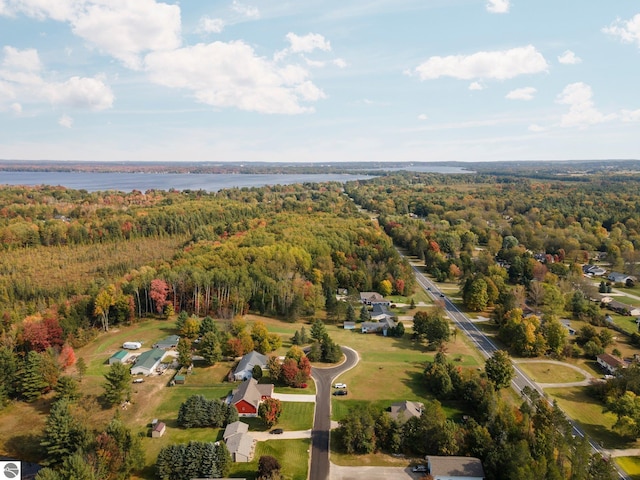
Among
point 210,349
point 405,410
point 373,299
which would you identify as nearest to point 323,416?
point 405,410

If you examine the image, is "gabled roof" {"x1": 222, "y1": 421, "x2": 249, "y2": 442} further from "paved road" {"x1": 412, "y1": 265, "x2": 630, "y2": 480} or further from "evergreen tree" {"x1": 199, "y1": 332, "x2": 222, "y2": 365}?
"paved road" {"x1": 412, "y1": 265, "x2": 630, "y2": 480}

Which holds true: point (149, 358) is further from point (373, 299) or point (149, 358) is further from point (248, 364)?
point (373, 299)

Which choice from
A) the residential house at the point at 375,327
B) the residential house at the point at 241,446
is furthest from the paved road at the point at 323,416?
the residential house at the point at 375,327

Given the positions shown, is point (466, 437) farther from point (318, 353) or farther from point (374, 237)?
point (374, 237)

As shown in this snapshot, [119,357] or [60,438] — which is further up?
[60,438]

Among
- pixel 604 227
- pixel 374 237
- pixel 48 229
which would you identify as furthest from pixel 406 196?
pixel 48 229

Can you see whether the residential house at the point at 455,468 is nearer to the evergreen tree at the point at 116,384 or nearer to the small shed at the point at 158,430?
the small shed at the point at 158,430
